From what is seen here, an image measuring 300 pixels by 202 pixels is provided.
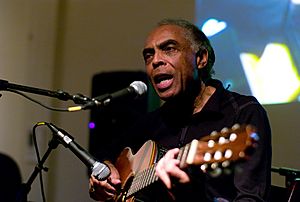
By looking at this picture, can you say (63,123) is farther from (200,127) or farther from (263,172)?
(263,172)

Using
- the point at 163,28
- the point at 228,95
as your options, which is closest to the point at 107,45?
the point at 163,28

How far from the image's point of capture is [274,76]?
Result: 205 cm

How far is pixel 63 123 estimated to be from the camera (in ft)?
10.1

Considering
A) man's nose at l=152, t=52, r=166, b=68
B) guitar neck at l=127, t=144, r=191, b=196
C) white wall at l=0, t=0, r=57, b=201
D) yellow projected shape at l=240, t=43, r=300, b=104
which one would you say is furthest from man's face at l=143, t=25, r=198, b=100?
white wall at l=0, t=0, r=57, b=201

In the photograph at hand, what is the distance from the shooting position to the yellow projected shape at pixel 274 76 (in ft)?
6.61

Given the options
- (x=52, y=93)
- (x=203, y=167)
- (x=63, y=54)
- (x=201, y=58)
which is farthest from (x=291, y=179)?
(x=63, y=54)

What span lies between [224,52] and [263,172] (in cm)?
106

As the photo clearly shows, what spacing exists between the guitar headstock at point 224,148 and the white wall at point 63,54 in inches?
66.8

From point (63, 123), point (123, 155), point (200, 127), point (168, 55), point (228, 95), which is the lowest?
point (63, 123)

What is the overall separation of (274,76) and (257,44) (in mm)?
221

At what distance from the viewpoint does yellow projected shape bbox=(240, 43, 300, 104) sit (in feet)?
6.61

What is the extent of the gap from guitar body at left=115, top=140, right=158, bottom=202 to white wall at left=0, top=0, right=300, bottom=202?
51.1 inches

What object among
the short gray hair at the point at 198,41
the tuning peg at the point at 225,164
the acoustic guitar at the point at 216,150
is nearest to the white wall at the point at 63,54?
the short gray hair at the point at 198,41

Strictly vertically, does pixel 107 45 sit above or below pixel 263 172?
above
